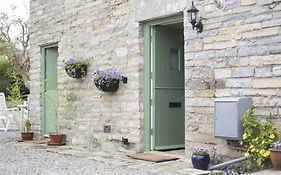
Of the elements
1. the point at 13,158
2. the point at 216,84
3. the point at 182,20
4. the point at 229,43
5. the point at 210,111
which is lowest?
the point at 13,158

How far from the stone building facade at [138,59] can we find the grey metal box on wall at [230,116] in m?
0.17

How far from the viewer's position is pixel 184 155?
6562mm

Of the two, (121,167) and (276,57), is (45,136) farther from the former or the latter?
(276,57)

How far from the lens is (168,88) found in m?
7.09

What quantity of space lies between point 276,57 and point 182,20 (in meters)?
1.83

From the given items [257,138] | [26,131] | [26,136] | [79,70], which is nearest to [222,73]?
[257,138]

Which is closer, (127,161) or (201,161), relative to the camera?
(201,161)

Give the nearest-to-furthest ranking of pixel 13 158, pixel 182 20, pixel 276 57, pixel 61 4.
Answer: pixel 276 57 → pixel 182 20 → pixel 13 158 → pixel 61 4

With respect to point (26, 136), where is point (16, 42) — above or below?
above

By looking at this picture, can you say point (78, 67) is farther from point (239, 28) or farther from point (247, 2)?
point (247, 2)

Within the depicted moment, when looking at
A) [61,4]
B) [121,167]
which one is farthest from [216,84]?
[61,4]

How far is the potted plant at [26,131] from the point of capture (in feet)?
31.4

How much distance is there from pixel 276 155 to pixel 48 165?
3.11 m

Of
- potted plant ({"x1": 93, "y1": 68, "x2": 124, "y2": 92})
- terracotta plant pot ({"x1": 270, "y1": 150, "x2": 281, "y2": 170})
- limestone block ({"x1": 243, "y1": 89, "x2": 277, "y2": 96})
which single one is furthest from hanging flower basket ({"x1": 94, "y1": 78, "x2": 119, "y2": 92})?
terracotta plant pot ({"x1": 270, "y1": 150, "x2": 281, "y2": 170})
